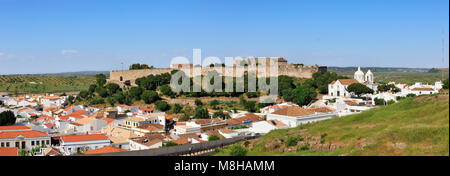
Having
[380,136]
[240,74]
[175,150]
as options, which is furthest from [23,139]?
[240,74]

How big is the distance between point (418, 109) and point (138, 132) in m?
12.4

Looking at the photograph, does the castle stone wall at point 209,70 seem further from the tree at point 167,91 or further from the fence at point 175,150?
the fence at point 175,150

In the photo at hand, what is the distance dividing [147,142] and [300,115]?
672cm

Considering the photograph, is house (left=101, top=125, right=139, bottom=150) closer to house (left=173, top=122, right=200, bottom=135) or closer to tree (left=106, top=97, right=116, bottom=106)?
house (left=173, top=122, right=200, bottom=135)

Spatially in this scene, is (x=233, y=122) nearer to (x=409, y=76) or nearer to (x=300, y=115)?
(x=300, y=115)

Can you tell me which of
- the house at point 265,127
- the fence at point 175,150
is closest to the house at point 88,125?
the house at point 265,127

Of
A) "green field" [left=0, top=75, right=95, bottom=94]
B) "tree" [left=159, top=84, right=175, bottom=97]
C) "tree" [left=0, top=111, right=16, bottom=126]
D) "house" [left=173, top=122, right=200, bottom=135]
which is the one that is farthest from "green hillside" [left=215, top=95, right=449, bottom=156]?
"green field" [left=0, top=75, right=95, bottom=94]

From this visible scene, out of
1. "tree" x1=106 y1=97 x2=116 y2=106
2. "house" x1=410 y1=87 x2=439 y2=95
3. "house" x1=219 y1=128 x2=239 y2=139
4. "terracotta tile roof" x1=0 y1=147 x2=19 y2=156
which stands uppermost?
"house" x1=410 y1=87 x2=439 y2=95

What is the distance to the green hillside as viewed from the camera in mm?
6855

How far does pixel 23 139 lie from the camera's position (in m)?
16.1

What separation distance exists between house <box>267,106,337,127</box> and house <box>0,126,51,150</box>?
33.0 ft

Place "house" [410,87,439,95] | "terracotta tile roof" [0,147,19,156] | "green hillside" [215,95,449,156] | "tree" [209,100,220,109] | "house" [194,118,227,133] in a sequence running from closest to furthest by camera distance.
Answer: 1. "green hillside" [215,95,449,156]
2. "terracotta tile roof" [0,147,19,156]
3. "house" [194,118,227,133]
4. "house" [410,87,439,95]
5. "tree" [209,100,220,109]
